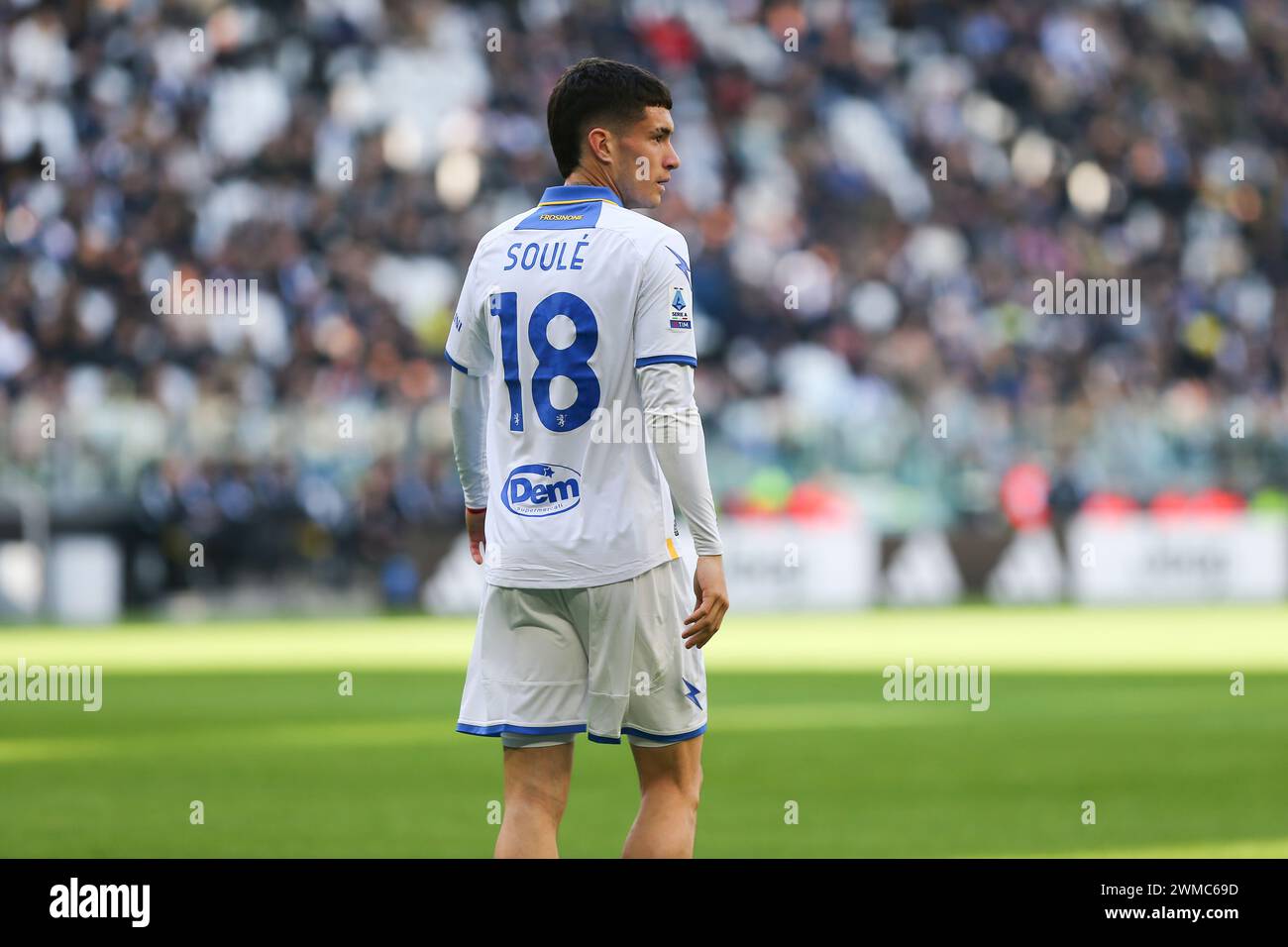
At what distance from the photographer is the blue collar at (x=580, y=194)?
507 cm

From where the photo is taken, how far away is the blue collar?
5.07 meters

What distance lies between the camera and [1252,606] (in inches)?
902

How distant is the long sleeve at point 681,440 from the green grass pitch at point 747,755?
2.70 metres

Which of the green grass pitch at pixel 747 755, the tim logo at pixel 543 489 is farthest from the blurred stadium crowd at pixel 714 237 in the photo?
the tim logo at pixel 543 489

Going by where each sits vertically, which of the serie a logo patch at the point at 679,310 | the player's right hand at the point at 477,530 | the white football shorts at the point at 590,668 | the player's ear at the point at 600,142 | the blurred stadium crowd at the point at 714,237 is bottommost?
the white football shorts at the point at 590,668

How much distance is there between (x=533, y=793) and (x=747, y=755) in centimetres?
576

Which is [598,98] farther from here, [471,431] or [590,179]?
[471,431]

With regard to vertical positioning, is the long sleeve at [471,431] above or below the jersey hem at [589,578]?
above

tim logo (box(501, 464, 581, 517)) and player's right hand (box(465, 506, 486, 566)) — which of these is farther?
player's right hand (box(465, 506, 486, 566))

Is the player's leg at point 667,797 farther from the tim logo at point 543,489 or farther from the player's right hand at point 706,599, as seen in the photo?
the tim logo at point 543,489

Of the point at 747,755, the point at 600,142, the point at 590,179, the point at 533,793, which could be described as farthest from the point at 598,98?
the point at 747,755
